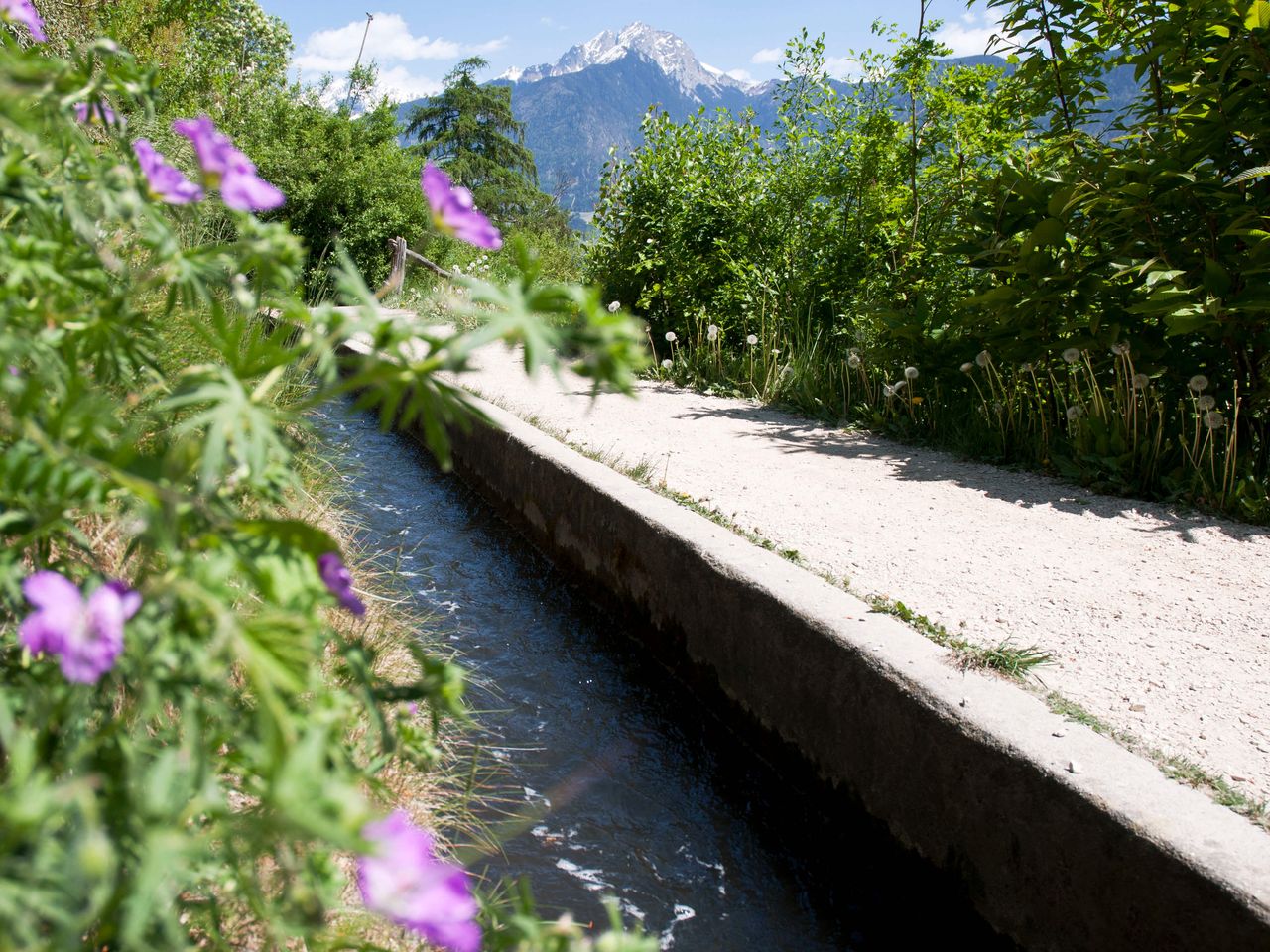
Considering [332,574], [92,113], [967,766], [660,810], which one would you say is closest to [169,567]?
[332,574]

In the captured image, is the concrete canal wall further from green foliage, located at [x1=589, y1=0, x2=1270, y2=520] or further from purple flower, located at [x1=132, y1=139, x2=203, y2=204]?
green foliage, located at [x1=589, y1=0, x2=1270, y2=520]

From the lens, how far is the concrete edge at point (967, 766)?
1598 millimetres

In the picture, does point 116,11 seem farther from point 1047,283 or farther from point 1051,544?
point 1051,544

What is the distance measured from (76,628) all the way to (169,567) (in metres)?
0.20

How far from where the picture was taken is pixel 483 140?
52.1 meters

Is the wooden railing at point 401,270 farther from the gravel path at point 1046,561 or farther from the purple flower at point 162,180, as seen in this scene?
the gravel path at point 1046,561

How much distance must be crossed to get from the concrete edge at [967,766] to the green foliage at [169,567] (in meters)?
0.37

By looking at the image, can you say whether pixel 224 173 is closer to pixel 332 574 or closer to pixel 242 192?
pixel 242 192

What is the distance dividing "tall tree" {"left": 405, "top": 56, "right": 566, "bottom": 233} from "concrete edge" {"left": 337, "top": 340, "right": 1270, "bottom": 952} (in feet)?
159

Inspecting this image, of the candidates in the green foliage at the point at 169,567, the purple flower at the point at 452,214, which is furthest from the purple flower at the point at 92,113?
the purple flower at the point at 452,214

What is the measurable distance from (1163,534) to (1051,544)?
0.48 m

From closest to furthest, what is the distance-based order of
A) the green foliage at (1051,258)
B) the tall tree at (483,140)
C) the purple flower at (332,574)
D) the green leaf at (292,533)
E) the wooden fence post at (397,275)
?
1. the green leaf at (292,533)
2. the purple flower at (332,574)
3. the wooden fence post at (397,275)
4. the green foliage at (1051,258)
5. the tall tree at (483,140)

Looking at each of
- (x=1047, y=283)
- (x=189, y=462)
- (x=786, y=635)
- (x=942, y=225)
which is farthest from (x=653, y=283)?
(x=189, y=462)

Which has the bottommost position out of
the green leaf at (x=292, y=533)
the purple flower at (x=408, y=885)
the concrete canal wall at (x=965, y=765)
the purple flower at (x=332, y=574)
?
the concrete canal wall at (x=965, y=765)
